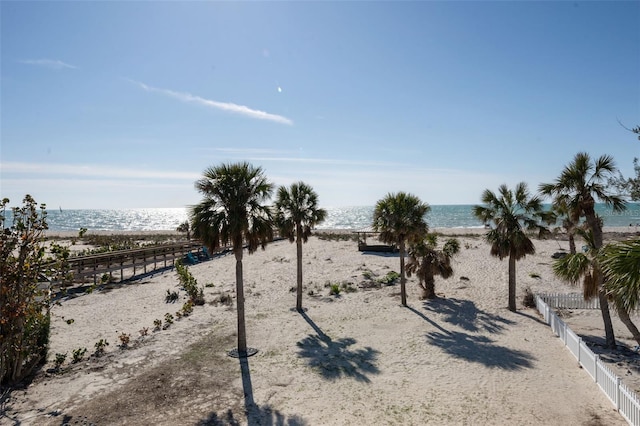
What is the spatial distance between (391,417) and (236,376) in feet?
16.2

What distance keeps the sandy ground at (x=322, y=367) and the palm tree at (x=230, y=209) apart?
425cm

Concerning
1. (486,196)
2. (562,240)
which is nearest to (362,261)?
→ (486,196)

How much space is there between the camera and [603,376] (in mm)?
10367

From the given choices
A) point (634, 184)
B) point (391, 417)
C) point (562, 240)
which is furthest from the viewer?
point (562, 240)

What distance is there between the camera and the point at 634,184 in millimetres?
7426

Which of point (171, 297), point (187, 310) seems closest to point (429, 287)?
point (187, 310)

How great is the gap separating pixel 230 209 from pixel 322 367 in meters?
6.07

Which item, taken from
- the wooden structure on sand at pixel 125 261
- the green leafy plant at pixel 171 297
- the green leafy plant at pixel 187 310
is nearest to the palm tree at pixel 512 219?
the green leafy plant at pixel 187 310

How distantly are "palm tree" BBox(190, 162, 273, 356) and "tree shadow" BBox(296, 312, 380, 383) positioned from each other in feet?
14.4

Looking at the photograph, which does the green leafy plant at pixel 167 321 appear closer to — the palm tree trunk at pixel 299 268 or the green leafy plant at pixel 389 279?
the palm tree trunk at pixel 299 268

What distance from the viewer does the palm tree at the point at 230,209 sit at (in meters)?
12.6

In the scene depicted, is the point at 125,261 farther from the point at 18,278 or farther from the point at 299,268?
the point at 18,278

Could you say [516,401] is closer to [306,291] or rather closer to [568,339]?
[568,339]

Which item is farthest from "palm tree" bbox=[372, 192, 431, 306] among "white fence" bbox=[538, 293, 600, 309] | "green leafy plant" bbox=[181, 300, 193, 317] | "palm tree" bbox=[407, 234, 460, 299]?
"green leafy plant" bbox=[181, 300, 193, 317]
